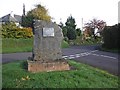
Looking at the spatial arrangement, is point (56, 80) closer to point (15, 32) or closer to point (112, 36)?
point (112, 36)

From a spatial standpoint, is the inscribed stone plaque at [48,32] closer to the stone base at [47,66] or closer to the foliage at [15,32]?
the stone base at [47,66]

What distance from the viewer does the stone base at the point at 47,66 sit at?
1027 centimetres

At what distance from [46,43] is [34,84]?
324 centimetres

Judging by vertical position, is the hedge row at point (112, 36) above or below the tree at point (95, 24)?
below

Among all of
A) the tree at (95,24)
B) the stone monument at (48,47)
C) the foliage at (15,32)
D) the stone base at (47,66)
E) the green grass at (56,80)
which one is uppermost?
the tree at (95,24)

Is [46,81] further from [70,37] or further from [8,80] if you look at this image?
[70,37]

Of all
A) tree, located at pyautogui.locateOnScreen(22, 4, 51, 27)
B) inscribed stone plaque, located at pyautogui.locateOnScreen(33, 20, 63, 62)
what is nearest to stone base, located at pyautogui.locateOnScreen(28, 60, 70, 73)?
inscribed stone plaque, located at pyautogui.locateOnScreen(33, 20, 63, 62)

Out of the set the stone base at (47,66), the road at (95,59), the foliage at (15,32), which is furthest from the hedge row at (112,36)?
the stone base at (47,66)

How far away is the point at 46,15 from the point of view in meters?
58.8

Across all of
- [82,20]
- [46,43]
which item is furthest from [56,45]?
[82,20]

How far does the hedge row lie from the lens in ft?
98.6

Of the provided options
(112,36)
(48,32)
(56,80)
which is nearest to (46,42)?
(48,32)

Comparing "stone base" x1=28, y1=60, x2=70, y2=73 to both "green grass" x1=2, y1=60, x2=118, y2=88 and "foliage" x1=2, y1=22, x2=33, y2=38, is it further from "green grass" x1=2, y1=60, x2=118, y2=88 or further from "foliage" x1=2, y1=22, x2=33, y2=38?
"foliage" x1=2, y1=22, x2=33, y2=38

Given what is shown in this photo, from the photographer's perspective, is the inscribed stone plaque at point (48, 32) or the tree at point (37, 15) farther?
the tree at point (37, 15)
